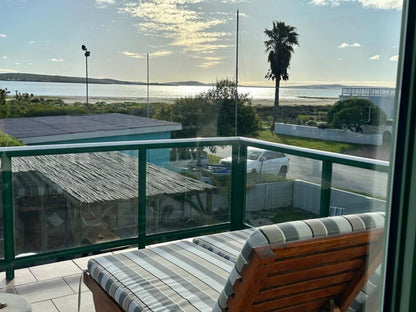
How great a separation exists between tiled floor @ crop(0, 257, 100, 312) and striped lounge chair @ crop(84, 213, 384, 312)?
648 millimetres

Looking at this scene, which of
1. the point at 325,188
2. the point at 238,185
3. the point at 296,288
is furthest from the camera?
the point at 238,185

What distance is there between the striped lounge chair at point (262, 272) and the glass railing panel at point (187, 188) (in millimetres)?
1569

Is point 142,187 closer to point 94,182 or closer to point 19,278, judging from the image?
point 94,182

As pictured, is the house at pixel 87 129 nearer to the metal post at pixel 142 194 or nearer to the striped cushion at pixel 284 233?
the metal post at pixel 142 194

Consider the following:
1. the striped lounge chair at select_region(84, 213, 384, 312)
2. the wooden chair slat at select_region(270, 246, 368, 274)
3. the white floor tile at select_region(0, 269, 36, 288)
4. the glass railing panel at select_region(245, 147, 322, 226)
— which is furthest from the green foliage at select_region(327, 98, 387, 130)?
the white floor tile at select_region(0, 269, 36, 288)

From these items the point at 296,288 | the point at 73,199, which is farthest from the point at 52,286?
the point at 296,288

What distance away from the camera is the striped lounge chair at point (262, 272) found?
118cm

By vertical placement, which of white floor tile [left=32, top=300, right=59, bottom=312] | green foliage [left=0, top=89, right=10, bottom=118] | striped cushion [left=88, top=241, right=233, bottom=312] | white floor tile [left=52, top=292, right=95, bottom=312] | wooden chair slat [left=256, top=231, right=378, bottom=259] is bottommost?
white floor tile [left=52, top=292, right=95, bottom=312]

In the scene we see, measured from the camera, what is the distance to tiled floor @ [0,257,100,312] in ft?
10.4

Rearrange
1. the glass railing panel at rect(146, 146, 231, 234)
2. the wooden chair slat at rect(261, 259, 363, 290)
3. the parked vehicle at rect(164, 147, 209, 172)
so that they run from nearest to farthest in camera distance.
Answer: the wooden chair slat at rect(261, 259, 363, 290), the glass railing panel at rect(146, 146, 231, 234), the parked vehicle at rect(164, 147, 209, 172)

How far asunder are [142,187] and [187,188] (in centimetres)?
47

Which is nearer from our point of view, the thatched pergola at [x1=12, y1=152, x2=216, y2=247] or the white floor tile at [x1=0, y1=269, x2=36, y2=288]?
the white floor tile at [x1=0, y1=269, x2=36, y2=288]

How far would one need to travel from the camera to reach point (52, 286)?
351 cm

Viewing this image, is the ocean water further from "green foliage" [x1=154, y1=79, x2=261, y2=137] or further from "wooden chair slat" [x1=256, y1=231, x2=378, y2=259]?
"wooden chair slat" [x1=256, y1=231, x2=378, y2=259]
